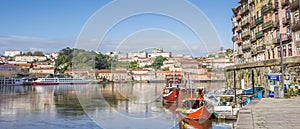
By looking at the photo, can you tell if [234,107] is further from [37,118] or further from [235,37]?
[235,37]

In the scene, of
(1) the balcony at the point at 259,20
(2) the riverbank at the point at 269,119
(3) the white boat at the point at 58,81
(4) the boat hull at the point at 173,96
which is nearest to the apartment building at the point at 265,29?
(1) the balcony at the point at 259,20

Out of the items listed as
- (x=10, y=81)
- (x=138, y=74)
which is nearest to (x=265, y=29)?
(x=138, y=74)

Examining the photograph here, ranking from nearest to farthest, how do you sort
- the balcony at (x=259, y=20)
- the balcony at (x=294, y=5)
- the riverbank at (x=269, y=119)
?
the riverbank at (x=269, y=119)
the balcony at (x=294, y=5)
the balcony at (x=259, y=20)

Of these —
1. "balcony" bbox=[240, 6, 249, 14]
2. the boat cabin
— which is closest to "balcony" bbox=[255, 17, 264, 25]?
"balcony" bbox=[240, 6, 249, 14]

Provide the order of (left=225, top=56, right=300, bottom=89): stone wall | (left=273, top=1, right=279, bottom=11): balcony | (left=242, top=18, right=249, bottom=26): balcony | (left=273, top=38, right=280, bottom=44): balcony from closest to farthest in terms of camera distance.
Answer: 1. (left=225, top=56, right=300, bottom=89): stone wall
2. (left=273, top=38, right=280, bottom=44): balcony
3. (left=273, top=1, right=279, bottom=11): balcony
4. (left=242, top=18, right=249, bottom=26): balcony

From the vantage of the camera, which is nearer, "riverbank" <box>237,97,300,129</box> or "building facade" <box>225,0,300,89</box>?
"riverbank" <box>237,97,300,129</box>

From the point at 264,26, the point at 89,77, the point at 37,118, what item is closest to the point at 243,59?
the point at 264,26

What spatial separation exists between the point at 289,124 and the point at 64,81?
372ft

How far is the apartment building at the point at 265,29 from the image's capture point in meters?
30.7

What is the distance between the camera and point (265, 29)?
3641 cm

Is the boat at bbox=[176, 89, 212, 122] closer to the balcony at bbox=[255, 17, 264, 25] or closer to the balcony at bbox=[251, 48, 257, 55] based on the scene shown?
the balcony at bbox=[255, 17, 264, 25]

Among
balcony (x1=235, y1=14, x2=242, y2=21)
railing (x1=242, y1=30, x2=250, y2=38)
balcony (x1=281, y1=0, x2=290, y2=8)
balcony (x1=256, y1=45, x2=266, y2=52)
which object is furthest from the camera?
balcony (x1=235, y1=14, x2=242, y2=21)

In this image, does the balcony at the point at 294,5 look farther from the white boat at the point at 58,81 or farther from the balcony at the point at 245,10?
the white boat at the point at 58,81

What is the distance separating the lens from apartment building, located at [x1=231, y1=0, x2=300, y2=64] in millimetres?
30736
